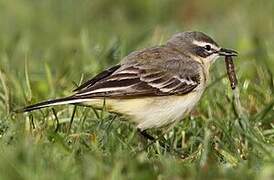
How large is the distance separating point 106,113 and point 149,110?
455mm

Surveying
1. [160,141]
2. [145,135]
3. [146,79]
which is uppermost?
[146,79]

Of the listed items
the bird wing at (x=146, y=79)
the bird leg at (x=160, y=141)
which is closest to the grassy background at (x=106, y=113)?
the bird leg at (x=160, y=141)

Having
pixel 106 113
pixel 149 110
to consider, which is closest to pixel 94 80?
pixel 106 113

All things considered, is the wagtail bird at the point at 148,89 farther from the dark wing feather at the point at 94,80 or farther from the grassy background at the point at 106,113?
the grassy background at the point at 106,113

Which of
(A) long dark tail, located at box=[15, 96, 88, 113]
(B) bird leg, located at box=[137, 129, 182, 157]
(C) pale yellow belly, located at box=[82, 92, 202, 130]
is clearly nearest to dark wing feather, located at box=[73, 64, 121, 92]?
(C) pale yellow belly, located at box=[82, 92, 202, 130]

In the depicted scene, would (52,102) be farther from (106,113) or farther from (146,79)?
(146,79)

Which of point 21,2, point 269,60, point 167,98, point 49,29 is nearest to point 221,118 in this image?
point 167,98

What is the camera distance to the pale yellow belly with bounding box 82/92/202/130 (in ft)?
26.1

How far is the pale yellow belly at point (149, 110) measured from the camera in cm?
796

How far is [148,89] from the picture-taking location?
8117mm

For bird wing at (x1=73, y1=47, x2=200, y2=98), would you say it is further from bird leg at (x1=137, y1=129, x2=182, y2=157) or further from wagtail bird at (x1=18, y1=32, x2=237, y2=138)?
bird leg at (x1=137, y1=129, x2=182, y2=157)

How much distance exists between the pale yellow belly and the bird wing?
0.21 feet

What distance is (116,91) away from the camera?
7.92 meters

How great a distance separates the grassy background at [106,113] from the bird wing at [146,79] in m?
0.27
